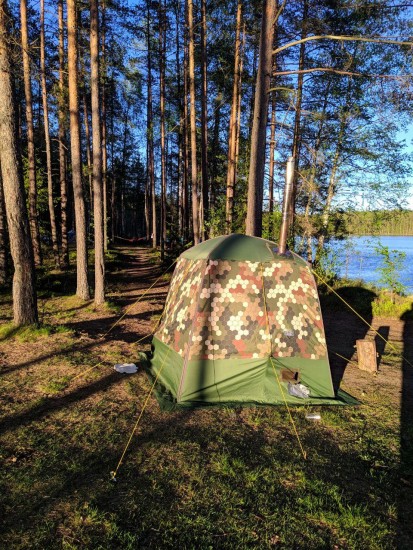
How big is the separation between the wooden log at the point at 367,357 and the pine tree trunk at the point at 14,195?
6670mm

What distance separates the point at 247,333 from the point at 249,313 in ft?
0.96

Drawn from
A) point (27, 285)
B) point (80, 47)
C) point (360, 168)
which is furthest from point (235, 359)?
point (80, 47)

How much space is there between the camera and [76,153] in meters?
10.4

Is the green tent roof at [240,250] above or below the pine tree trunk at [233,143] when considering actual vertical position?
below

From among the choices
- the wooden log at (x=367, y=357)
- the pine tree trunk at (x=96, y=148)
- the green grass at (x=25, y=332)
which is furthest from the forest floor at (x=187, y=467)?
the pine tree trunk at (x=96, y=148)

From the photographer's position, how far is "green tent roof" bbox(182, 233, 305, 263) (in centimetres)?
526

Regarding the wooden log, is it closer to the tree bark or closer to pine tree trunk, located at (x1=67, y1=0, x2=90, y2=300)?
the tree bark

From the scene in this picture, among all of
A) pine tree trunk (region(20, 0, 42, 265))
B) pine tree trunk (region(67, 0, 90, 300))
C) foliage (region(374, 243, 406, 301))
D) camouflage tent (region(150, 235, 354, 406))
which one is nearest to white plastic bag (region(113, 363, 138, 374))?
camouflage tent (region(150, 235, 354, 406))

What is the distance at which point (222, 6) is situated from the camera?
40.4ft

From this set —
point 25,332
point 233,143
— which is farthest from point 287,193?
point 233,143

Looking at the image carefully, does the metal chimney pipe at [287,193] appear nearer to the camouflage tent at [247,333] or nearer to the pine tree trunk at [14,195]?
the camouflage tent at [247,333]

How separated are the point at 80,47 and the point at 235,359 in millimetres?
13632

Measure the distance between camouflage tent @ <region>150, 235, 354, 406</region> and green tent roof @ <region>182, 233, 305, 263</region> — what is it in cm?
2

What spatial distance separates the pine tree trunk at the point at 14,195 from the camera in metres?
6.61
